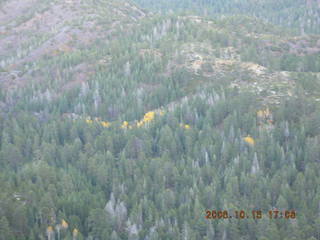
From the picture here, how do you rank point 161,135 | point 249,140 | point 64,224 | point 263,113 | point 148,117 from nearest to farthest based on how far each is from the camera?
point 64,224 < point 249,140 < point 161,135 < point 263,113 < point 148,117

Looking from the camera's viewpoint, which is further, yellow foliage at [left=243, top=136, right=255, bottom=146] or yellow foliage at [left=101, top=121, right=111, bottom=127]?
yellow foliage at [left=101, top=121, right=111, bottom=127]

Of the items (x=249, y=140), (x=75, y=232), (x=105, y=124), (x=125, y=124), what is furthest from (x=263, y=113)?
(x=75, y=232)

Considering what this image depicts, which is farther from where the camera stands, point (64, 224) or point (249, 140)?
point (249, 140)

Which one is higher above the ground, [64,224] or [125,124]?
[64,224]

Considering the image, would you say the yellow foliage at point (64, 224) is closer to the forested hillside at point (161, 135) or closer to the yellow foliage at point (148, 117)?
the forested hillside at point (161, 135)

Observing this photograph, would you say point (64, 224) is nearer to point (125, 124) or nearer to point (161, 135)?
point (161, 135)
